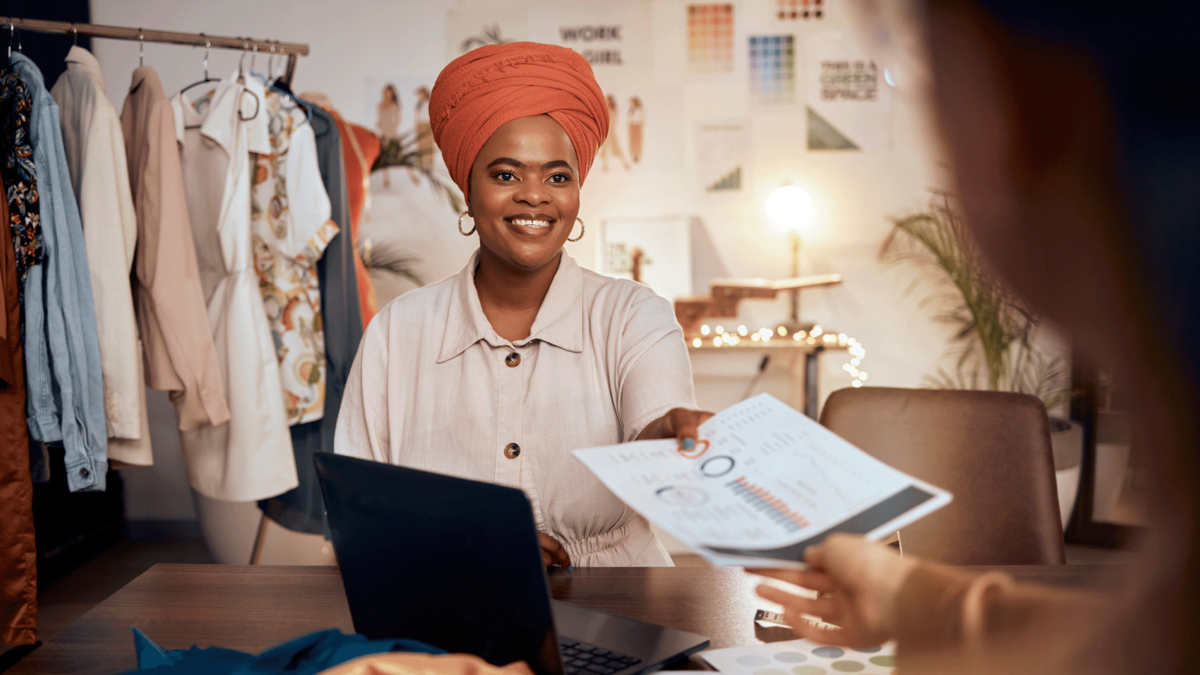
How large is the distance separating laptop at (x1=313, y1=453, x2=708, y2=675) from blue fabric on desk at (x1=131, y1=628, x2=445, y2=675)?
0.04m

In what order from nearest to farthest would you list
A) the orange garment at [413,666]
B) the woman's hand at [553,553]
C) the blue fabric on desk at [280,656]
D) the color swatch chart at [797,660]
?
the orange garment at [413,666]
the blue fabric on desk at [280,656]
the color swatch chart at [797,660]
the woman's hand at [553,553]

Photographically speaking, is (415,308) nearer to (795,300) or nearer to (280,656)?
(280,656)

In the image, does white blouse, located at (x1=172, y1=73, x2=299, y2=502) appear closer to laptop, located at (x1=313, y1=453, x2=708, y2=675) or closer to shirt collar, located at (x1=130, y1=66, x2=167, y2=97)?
shirt collar, located at (x1=130, y1=66, x2=167, y2=97)

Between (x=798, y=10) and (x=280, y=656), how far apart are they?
3340 mm

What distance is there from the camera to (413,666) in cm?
68

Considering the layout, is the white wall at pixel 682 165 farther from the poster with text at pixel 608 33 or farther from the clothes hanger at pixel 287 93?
the clothes hanger at pixel 287 93

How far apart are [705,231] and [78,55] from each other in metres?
2.29

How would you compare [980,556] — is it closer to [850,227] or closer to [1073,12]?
[1073,12]

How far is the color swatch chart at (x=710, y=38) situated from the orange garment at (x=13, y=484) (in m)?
2.51

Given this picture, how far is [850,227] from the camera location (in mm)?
3572

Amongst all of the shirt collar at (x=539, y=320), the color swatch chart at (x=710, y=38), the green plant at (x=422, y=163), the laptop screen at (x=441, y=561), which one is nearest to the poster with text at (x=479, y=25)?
the green plant at (x=422, y=163)

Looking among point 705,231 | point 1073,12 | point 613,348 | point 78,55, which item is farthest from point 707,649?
point 705,231

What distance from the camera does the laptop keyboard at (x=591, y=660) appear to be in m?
0.87

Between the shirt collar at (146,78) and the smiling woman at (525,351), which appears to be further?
the shirt collar at (146,78)
